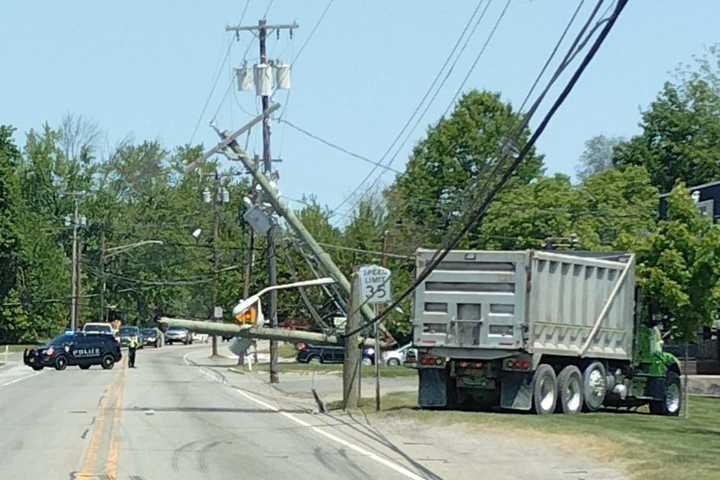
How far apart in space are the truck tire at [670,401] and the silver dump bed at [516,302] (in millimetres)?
2168

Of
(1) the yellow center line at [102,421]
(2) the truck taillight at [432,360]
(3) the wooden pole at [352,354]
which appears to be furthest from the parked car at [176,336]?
(2) the truck taillight at [432,360]

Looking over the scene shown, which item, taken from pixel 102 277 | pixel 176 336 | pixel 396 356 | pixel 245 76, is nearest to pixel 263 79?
pixel 245 76

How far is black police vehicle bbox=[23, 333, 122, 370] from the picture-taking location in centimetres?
5709

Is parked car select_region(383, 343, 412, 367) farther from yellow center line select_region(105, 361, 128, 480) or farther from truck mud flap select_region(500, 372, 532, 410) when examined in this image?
truck mud flap select_region(500, 372, 532, 410)

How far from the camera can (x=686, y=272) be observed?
143ft

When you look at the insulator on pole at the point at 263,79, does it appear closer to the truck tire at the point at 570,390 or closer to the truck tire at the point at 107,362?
the truck tire at the point at 570,390

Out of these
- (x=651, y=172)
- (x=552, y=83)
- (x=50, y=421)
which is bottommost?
A: (x=50, y=421)

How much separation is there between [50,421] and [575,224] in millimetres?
37448

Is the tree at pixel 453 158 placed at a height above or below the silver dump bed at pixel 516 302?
above

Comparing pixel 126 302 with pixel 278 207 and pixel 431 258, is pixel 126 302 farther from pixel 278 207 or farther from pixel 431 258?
pixel 431 258

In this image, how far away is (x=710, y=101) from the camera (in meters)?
92.9

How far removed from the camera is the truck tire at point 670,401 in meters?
29.1

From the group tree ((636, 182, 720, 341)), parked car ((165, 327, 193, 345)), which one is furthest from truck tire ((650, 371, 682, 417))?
parked car ((165, 327, 193, 345))

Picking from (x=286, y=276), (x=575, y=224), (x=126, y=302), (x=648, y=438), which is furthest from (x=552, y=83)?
(x=126, y=302)
